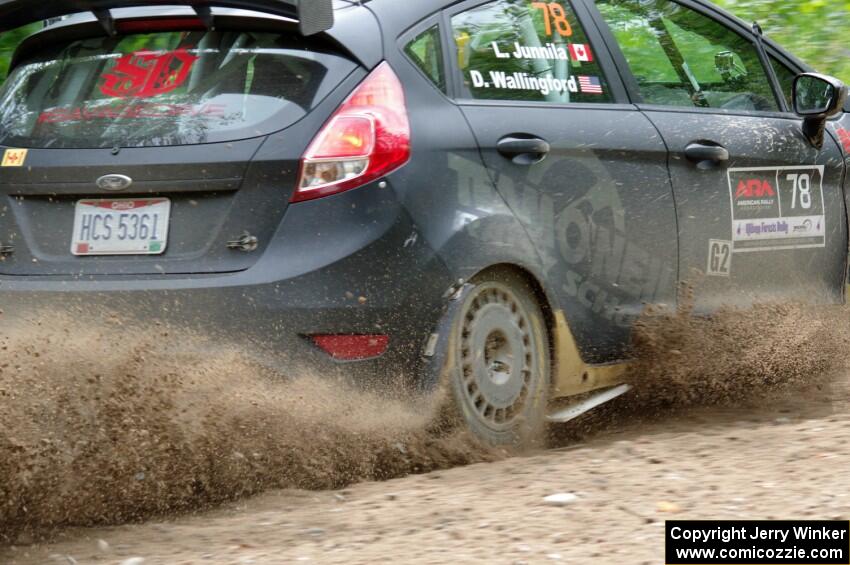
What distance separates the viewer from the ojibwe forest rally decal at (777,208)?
601cm

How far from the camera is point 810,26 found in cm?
1116

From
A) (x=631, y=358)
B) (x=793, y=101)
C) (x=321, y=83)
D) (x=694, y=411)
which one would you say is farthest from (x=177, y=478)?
(x=793, y=101)

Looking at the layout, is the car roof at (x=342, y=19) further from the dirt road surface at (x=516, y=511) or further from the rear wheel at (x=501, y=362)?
the dirt road surface at (x=516, y=511)

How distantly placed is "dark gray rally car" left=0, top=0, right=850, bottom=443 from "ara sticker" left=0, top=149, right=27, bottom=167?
0.6 inches

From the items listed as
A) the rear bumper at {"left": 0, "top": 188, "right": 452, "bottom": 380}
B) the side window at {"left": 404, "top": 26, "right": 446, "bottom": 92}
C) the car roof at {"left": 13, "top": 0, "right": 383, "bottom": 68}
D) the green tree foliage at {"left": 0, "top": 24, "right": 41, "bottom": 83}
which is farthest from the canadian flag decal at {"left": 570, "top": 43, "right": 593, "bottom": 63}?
the green tree foliage at {"left": 0, "top": 24, "right": 41, "bottom": 83}

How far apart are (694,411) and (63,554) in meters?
3.00

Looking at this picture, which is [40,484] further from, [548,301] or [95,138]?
[548,301]

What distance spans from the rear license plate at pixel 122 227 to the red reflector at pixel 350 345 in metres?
0.60

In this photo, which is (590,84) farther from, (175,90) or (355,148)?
(175,90)

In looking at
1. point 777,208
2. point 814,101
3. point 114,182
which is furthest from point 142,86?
point 814,101

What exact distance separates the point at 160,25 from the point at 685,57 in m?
2.39

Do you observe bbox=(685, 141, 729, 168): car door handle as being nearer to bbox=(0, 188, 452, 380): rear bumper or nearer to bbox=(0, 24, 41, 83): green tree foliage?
bbox=(0, 188, 452, 380): rear bumper

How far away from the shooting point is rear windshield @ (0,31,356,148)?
4.63 metres

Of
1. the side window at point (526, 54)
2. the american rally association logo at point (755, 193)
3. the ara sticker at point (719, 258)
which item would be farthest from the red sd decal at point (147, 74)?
the american rally association logo at point (755, 193)
